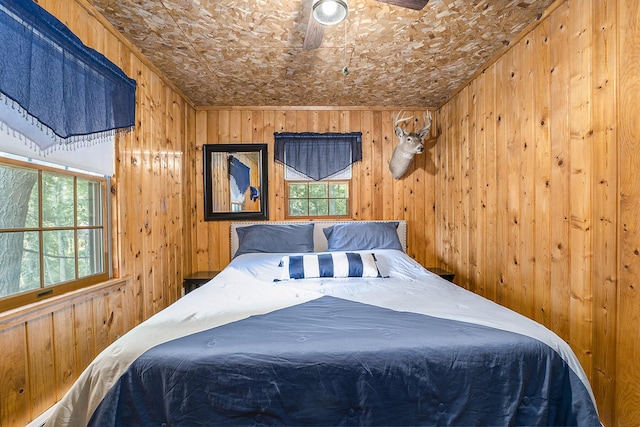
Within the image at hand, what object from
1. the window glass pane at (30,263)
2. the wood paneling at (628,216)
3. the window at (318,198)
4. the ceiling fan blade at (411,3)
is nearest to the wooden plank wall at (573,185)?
the wood paneling at (628,216)

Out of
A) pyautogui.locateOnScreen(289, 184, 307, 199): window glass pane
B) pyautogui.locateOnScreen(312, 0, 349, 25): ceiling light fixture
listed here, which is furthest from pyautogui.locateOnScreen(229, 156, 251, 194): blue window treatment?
pyautogui.locateOnScreen(312, 0, 349, 25): ceiling light fixture

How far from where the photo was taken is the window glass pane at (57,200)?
5.51 feet

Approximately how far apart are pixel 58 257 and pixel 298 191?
Answer: 7.61 ft

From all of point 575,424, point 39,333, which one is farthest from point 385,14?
point 39,333

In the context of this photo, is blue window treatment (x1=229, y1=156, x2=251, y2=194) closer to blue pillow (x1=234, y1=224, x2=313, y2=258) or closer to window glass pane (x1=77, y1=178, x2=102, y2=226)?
blue pillow (x1=234, y1=224, x2=313, y2=258)

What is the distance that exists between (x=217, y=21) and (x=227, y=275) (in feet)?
5.97

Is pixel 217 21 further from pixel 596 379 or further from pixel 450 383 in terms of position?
pixel 596 379

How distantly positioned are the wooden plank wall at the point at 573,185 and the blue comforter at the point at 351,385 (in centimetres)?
67

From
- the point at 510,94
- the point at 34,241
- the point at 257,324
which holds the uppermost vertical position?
the point at 510,94

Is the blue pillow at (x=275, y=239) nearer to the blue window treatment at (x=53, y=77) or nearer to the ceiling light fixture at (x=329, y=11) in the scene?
the blue window treatment at (x=53, y=77)

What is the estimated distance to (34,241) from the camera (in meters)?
1.59

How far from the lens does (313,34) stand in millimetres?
1851

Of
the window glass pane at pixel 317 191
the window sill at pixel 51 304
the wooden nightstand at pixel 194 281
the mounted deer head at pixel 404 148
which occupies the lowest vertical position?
the wooden nightstand at pixel 194 281

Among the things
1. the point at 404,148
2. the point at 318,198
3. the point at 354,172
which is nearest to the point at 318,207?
the point at 318,198
